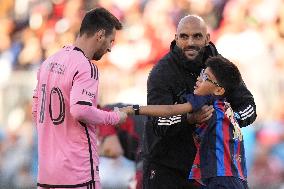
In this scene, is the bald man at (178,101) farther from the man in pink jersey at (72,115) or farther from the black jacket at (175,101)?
the man in pink jersey at (72,115)

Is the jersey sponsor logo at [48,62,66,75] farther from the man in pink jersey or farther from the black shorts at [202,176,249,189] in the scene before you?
the black shorts at [202,176,249,189]

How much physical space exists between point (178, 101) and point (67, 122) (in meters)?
0.85

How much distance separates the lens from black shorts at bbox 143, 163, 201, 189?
5.09 metres

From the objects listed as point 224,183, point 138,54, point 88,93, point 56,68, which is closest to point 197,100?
point 224,183

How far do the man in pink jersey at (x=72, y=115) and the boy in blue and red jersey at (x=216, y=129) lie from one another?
0.83 ft

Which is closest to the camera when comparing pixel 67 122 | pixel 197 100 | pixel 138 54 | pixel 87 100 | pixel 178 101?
pixel 87 100

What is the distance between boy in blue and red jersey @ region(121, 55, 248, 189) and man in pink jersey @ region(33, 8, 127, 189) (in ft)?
0.83

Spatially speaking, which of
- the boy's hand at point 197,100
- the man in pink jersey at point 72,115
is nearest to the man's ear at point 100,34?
the man in pink jersey at point 72,115

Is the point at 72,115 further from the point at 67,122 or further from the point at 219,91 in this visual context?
the point at 219,91

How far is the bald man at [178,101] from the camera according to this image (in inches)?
196

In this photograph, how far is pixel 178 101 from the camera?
496cm

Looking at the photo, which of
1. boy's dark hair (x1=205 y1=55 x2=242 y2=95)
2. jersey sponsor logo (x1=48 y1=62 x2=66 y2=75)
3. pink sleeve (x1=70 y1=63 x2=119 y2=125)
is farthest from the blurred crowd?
pink sleeve (x1=70 y1=63 x2=119 y2=125)

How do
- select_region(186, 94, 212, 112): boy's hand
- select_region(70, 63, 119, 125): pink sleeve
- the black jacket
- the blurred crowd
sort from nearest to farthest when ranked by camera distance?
select_region(70, 63, 119, 125): pink sleeve, select_region(186, 94, 212, 112): boy's hand, the black jacket, the blurred crowd

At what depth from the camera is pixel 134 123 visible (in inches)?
276
